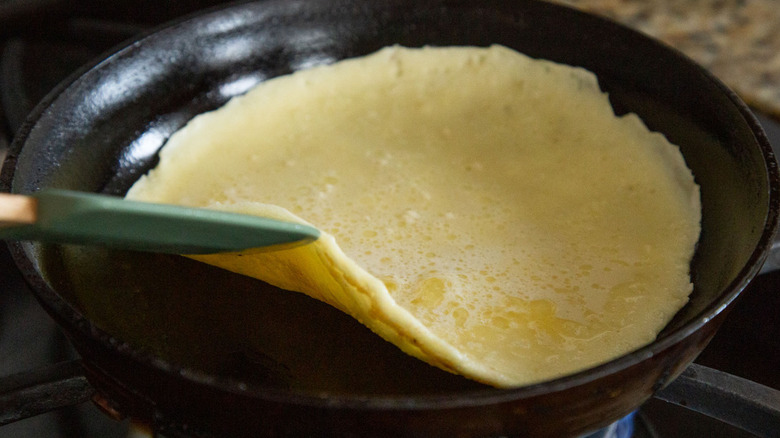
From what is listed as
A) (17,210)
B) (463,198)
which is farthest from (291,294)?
(17,210)

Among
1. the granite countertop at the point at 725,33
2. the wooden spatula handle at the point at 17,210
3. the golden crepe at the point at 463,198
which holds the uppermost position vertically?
the wooden spatula handle at the point at 17,210

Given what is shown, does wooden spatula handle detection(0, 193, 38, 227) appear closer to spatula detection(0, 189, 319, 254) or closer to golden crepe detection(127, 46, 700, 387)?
spatula detection(0, 189, 319, 254)

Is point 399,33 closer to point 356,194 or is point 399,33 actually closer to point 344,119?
point 344,119

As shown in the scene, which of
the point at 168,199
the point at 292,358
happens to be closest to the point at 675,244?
the point at 292,358

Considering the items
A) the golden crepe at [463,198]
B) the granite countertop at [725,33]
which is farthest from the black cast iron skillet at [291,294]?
the granite countertop at [725,33]

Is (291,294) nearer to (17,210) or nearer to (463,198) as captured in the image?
(463,198)

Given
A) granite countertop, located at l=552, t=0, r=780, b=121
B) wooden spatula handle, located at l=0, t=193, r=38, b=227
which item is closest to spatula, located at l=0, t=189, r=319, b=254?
wooden spatula handle, located at l=0, t=193, r=38, b=227

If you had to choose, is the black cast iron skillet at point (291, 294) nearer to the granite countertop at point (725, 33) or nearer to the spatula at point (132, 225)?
the spatula at point (132, 225)
